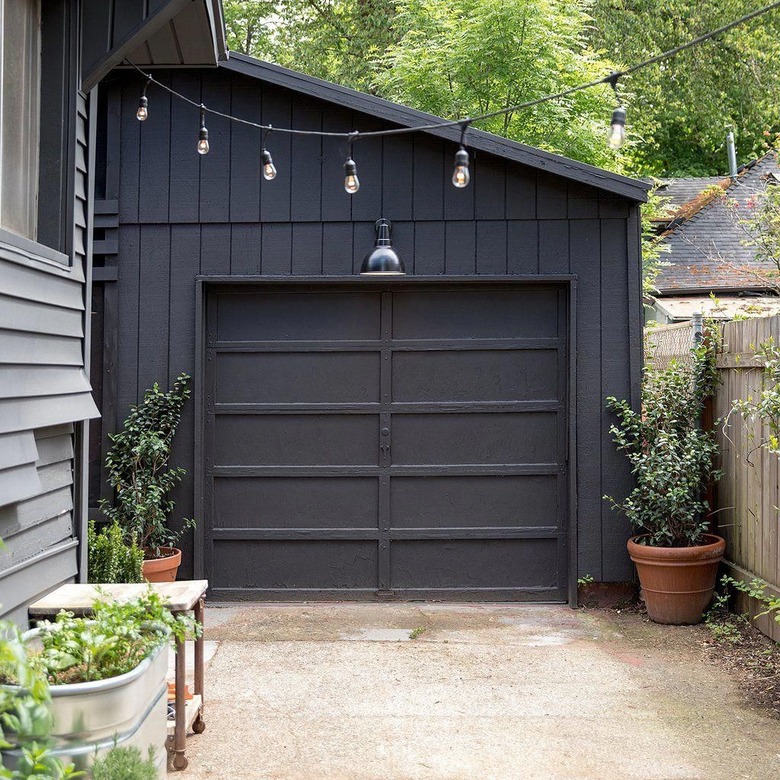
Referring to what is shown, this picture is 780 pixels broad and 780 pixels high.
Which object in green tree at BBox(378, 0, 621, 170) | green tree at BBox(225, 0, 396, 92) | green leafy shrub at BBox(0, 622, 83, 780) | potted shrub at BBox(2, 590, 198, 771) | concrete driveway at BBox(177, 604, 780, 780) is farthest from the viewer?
green tree at BBox(225, 0, 396, 92)

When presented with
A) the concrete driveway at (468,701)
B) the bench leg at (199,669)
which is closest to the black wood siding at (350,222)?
the concrete driveway at (468,701)

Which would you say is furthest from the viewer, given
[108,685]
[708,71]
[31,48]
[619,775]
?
[708,71]

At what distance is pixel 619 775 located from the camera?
3395mm

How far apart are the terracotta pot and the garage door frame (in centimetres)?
33

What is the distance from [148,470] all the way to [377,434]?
147cm

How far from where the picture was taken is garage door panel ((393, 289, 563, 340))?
6.20m

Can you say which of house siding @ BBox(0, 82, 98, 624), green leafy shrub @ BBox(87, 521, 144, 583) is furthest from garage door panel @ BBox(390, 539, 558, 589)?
house siding @ BBox(0, 82, 98, 624)

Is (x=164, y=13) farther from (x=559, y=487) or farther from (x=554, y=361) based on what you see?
(x=559, y=487)

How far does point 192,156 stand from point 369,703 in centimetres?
362

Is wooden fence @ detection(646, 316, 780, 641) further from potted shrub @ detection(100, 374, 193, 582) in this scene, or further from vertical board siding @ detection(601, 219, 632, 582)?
potted shrub @ detection(100, 374, 193, 582)

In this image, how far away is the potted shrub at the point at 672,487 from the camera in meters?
5.56

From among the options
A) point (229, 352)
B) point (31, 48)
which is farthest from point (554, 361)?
point (31, 48)

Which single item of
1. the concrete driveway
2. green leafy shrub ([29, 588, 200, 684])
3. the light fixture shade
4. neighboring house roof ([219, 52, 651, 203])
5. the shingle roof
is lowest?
the concrete driveway

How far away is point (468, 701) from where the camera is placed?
425cm
